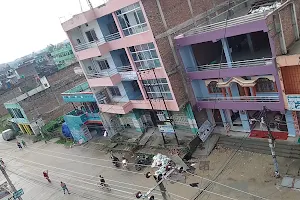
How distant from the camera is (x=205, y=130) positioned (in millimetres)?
26266

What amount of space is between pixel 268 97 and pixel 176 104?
7.50 meters

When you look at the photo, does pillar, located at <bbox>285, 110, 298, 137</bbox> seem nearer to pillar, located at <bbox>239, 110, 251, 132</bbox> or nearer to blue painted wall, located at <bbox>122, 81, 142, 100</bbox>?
pillar, located at <bbox>239, 110, 251, 132</bbox>

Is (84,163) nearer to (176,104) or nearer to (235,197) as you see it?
(176,104)

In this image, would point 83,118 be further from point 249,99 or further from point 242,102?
point 249,99

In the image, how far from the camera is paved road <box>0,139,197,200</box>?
24109mm

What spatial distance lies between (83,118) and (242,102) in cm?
2009

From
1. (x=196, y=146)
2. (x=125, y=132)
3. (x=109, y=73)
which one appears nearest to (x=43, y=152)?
(x=125, y=132)

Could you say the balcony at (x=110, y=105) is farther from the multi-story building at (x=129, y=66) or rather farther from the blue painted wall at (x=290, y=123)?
the blue painted wall at (x=290, y=123)

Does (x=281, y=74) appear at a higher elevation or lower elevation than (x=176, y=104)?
higher

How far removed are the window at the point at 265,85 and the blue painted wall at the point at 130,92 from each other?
12.6m

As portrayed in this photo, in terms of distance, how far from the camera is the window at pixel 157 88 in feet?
84.5

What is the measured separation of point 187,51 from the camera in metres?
25.0

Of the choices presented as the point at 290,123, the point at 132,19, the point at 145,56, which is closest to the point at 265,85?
the point at 290,123

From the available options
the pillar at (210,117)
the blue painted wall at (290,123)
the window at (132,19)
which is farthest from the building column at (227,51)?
the window at (132,19)
